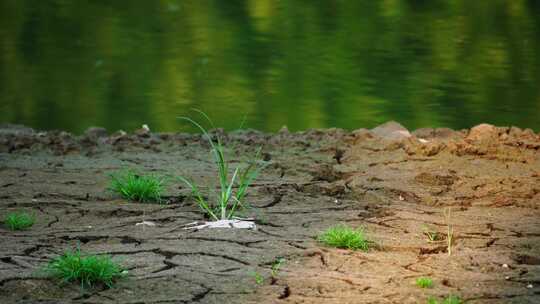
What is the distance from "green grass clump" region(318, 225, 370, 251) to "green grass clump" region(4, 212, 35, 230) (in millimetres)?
1196

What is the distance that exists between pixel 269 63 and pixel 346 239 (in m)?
4.29

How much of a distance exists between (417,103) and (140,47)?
87.2 inches

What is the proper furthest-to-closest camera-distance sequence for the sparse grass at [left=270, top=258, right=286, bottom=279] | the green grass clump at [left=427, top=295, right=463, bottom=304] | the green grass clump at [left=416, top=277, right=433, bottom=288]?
the sparse grass at [left=270, top=258, right=286, bottom=279] < the green grass clump at [left=416, top=277, right=433, bottom=288] < the green grass clump at [left=427, top=295, right=463, bottom=304]

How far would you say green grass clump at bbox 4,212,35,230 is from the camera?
4402 mm

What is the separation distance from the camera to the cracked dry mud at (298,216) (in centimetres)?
350

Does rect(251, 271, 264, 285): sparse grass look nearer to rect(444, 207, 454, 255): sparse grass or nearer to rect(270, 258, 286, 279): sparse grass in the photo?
rect(270, 258, 286, 279): sparse grass

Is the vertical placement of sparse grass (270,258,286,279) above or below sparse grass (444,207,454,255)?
above

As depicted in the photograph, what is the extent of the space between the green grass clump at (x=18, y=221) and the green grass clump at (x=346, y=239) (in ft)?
3.92

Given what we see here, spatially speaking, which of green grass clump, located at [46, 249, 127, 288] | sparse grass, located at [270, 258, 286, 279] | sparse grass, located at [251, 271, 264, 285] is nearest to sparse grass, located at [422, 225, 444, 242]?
sparse grass, located at [270, 258, 286, 279]

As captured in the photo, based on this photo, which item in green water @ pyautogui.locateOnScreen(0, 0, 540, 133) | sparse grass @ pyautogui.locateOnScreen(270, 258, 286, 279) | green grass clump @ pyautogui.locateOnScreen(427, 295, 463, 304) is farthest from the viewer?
green water @ pyautogui.locateOnScreen(0, 0, 540, 133)

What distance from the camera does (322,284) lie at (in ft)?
11.7

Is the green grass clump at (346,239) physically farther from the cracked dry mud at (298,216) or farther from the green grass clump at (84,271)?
the green grass clump at (84,271)

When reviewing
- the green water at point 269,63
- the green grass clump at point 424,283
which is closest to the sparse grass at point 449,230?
the green grass clump at point 424,283

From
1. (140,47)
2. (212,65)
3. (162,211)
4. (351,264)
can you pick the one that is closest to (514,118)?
(212,65)
